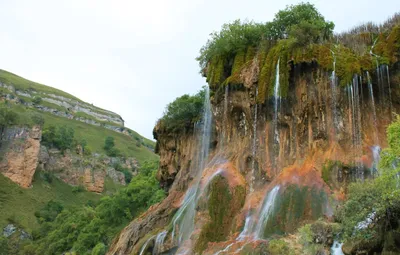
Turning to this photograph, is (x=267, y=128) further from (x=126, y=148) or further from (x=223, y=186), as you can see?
(x=126, y=148)

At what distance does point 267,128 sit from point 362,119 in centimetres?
565

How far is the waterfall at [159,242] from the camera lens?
76.4 feet

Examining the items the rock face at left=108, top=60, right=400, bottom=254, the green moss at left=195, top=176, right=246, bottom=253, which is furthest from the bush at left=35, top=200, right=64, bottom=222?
the green moss at left=195, top=176, right=246, bottom=253

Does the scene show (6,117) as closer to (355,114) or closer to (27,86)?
(27,86)

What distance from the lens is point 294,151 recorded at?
22.4 metres

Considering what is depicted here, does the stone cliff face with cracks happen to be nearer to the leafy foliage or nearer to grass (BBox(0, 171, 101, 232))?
grass (BBox(0, 171, 101, 232))

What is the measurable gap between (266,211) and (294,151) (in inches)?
171

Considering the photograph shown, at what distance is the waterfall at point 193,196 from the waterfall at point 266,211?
4.84 meters

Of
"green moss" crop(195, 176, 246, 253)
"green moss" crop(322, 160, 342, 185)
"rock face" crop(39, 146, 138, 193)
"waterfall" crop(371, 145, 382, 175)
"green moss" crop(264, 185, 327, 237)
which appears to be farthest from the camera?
"rock face" crop(39, 146, 138, 193)

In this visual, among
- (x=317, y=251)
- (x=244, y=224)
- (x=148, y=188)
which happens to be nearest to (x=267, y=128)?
(x=244, y=224)

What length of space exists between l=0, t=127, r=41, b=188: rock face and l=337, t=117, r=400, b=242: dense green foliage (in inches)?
3004

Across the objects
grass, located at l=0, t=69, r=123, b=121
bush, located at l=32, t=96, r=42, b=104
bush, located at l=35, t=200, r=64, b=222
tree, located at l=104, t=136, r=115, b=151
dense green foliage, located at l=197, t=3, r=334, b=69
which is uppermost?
grass, located at l=0, t=69, r=123, b=121

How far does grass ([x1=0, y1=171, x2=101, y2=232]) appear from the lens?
6363cm

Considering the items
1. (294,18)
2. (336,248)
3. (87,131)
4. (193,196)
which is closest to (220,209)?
(193,196)
